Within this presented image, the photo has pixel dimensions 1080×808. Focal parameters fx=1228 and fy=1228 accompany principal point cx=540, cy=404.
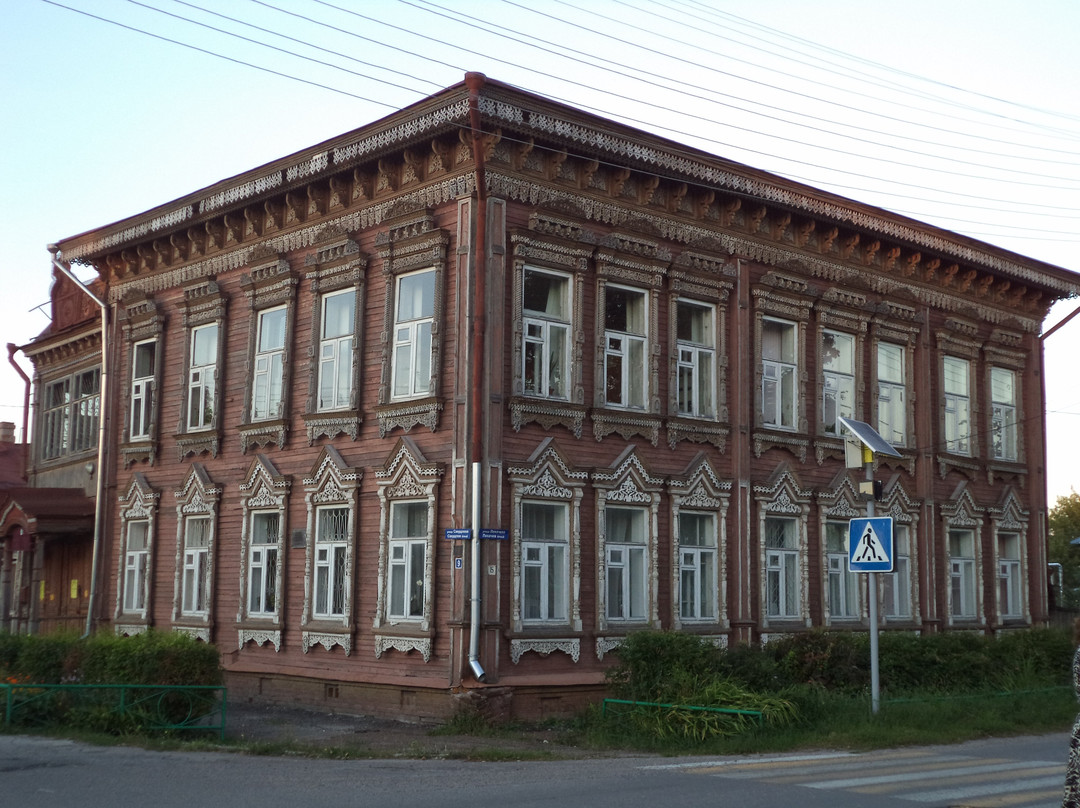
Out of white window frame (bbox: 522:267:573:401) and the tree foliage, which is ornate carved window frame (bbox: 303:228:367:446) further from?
the tree foliage

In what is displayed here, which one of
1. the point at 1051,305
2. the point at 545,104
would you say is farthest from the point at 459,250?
the point at 1051,305

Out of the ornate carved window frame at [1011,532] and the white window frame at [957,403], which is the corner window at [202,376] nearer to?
the white window frame at [957,403]

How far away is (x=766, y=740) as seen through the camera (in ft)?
48.4

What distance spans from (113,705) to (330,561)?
514 centimetres

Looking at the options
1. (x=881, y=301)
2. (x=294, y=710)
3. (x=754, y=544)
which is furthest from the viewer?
(x=881, y=301)

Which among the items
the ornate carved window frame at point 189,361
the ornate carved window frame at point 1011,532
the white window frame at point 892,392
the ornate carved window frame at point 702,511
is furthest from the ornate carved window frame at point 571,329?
the ornate carved window frame at point 1011,532

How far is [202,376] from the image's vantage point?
23.8 m

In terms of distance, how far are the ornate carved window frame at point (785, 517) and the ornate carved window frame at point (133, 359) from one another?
39.3 feet

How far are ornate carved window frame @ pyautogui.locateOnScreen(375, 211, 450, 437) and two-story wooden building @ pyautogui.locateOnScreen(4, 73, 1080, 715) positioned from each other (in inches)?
2.2

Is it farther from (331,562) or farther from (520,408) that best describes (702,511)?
(331,562)

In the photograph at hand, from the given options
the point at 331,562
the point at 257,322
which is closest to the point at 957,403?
the point at 331,562

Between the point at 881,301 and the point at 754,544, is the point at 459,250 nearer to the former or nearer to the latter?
the point at 754,544

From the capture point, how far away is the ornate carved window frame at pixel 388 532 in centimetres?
1802

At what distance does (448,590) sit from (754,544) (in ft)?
20.7
